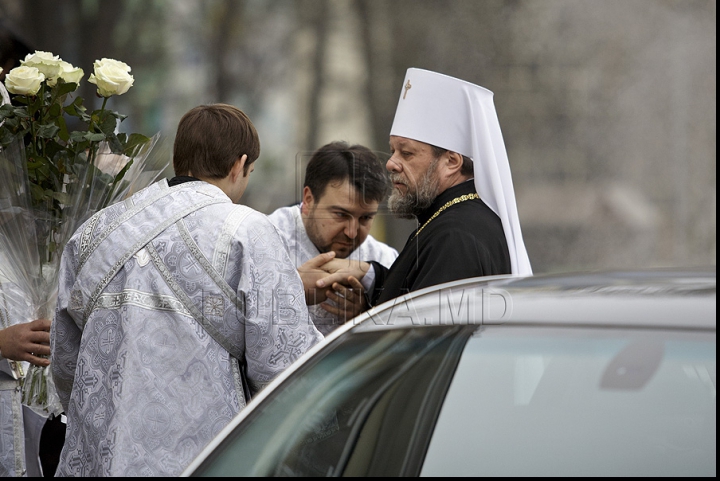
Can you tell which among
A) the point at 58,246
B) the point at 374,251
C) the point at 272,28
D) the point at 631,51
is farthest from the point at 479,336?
the point at 631,51

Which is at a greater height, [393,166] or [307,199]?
[393,166]

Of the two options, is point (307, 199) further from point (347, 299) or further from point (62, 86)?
point (62, 86)

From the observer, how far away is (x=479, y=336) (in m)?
1.73

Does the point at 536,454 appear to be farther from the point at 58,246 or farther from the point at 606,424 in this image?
the point at 58,246

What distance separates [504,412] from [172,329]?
1303 millimetres

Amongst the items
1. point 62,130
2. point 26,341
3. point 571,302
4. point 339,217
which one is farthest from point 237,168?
point 571,302

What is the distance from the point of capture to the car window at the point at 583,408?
59.4 inches

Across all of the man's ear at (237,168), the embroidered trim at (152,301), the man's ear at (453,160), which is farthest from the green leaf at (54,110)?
the man's ear at (453,160)

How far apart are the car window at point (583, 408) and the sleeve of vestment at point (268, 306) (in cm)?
102

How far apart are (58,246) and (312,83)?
6.26 m

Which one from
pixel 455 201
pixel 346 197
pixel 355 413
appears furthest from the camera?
pixel 346 197

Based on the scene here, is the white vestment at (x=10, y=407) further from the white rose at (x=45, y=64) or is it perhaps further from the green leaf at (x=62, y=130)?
the white rose at (x=45, y=64)

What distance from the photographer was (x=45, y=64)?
2990 mm

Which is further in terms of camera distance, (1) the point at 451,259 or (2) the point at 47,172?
(1) the point at 451,259
